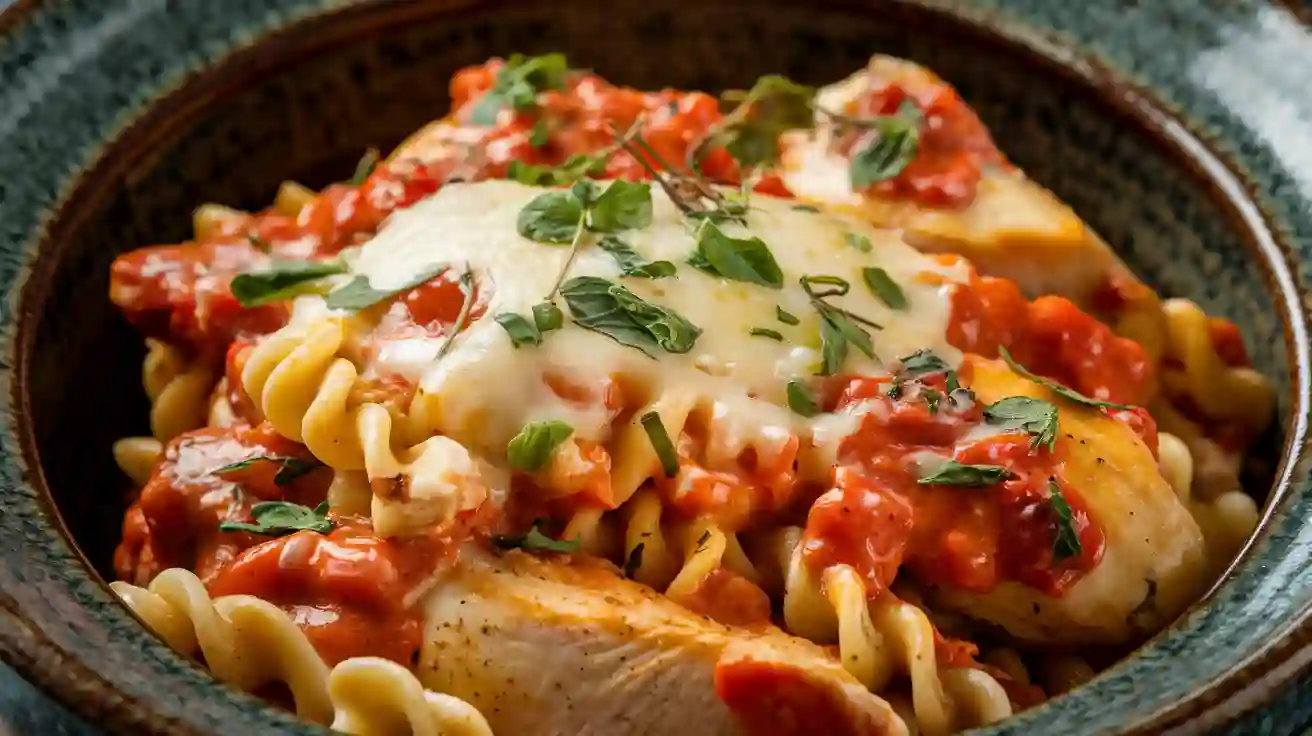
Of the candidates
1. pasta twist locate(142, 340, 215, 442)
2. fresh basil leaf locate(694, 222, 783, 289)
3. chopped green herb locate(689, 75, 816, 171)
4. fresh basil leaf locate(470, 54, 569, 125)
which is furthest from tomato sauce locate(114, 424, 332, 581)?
chopped green herb locate(689, 75, 816, 171)

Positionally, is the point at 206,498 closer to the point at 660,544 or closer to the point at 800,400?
the point at 660,544

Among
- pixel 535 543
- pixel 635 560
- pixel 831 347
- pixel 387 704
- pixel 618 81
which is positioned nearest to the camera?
pixel 387 704

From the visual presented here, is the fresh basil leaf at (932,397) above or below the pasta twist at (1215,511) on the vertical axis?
above

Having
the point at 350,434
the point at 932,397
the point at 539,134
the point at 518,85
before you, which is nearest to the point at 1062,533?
the point at 932,397

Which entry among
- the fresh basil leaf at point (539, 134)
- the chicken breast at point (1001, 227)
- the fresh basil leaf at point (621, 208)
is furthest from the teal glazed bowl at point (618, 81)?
the fresh basil leaf at point (621, 208)

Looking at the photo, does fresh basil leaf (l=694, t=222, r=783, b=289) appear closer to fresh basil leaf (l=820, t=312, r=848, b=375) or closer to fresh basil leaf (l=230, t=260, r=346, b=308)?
fresh basil leaf (l=820, t=312, r=848, b=375)

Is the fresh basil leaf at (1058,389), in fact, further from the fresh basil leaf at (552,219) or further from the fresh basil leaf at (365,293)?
the fresh basil leaf at (365,293)

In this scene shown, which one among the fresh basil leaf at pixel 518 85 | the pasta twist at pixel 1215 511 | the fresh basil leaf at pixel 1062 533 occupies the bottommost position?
the pasta twist at pixel 1215 511

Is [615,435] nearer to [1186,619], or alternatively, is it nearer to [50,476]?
[1186,619]
